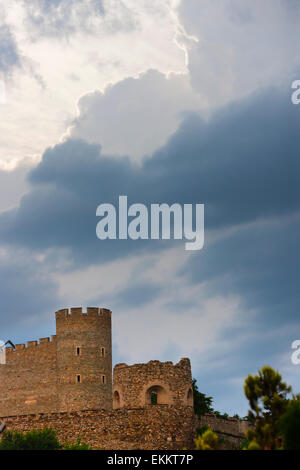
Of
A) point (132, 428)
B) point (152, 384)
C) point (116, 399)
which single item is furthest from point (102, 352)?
point (132, 428)

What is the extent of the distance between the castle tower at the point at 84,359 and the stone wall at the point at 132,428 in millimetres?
10082

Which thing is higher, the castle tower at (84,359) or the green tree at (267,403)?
the castle tower at (84,359)

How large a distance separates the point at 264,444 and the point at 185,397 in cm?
1701

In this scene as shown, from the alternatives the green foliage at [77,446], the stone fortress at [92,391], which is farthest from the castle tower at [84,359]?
the green foliage at [77,446]

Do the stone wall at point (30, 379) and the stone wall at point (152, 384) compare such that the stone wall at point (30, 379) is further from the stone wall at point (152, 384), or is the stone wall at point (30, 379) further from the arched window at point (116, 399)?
the stone wall at point (152, 384)

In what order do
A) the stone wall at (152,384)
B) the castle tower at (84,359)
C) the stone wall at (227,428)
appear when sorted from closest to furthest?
the stone wall at (152,384), the stone wall at (227,428), the castle tower at (84,359)

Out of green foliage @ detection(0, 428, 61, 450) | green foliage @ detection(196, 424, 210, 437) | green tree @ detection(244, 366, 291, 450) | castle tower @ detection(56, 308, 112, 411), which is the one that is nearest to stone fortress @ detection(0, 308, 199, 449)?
castle tower @ detection(56, 308, 112, 411)

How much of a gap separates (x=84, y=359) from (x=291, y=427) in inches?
1178

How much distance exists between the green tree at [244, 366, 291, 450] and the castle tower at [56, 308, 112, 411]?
87.6ft

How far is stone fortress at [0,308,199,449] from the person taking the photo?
5441 centimetres

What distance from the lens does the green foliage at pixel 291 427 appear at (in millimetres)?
38094

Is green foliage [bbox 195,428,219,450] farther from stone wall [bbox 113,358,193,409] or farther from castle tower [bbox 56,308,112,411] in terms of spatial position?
castle tower [bbox 56,308,112,411]
